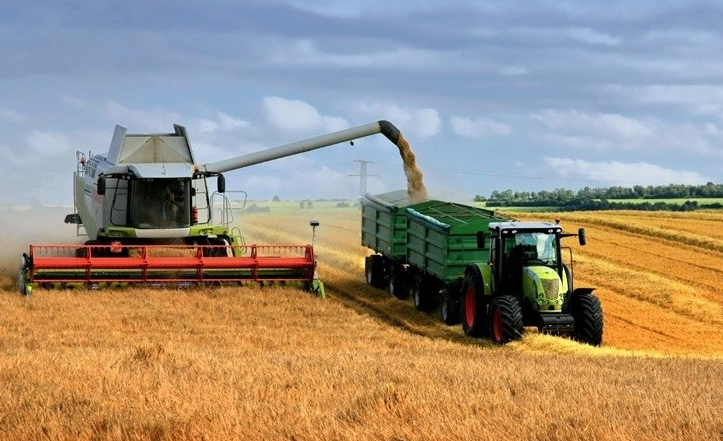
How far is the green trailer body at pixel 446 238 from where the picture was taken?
2056 cm

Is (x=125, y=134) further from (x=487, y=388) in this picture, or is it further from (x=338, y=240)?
(x=487, y=388)

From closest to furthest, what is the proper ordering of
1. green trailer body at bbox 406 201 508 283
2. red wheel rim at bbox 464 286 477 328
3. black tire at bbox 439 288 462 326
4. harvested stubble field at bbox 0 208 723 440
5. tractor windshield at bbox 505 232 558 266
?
harvested stubble field at bbox 0 208 723 440
tractor windshield at bbox 505 232 558 266
red wheel rim at bbox 464 286 477 328
black tire at bbox 439 288 462 326
green trailer body at bbox 406 201 508 283

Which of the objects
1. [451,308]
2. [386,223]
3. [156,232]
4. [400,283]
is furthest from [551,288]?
[156,232]

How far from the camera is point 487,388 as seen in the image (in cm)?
1128

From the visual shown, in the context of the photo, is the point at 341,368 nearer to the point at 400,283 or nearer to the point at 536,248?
the point at 536,248

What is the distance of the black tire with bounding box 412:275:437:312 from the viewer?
21.8m

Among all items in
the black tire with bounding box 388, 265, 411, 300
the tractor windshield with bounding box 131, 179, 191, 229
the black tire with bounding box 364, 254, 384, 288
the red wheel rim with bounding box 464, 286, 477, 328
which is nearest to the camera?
the red wheel rim with bounding box 464, 286, 477, 328

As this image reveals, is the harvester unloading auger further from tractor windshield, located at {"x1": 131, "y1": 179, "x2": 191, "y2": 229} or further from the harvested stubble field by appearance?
the harvested stubble field

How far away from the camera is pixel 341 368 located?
1284cm

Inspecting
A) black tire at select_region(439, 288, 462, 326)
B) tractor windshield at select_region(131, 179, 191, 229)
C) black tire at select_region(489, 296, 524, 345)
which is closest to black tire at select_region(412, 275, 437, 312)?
black tire at select_region(439, 288, 462, 326)

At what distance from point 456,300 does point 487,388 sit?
9075mm

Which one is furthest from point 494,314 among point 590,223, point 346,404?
point 590,223

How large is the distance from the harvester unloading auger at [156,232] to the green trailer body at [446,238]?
78.8 inches

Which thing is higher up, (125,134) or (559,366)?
(125,134)
